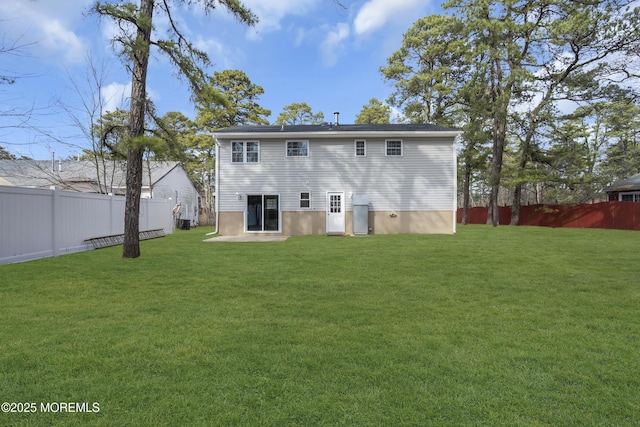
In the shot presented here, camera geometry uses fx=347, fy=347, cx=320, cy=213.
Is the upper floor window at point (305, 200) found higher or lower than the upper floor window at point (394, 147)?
lower

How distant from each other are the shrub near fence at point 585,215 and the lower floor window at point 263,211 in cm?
1597

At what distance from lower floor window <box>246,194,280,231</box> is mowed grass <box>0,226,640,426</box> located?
9533mm

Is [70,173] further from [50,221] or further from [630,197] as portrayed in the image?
[630,197]

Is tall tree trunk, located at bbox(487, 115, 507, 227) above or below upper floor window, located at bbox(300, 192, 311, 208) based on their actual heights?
above

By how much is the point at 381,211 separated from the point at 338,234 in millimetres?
2181

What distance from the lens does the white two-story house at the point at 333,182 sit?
15.2 metres

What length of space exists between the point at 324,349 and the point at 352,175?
12.9 metres

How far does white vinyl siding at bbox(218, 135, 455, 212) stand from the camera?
15.3 meters

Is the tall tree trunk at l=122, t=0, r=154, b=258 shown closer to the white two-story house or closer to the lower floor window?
the white two-story house

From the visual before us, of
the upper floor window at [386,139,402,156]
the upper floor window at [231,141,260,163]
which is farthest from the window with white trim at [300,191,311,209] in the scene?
the upper floor window at [386,139,402,156]

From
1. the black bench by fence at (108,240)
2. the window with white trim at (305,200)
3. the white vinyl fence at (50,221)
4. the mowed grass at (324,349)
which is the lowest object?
the mowed grass at (324,349)

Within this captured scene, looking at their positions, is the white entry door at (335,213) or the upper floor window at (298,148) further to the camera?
the upper floor window at (298,148)

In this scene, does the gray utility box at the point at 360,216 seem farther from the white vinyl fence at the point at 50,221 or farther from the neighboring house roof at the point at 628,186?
the neighboring house roof at the point at 628,186

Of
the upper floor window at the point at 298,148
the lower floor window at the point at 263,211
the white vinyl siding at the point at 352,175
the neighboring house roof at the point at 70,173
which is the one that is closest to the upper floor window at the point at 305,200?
the white vinyl siding at the point at 352,175
